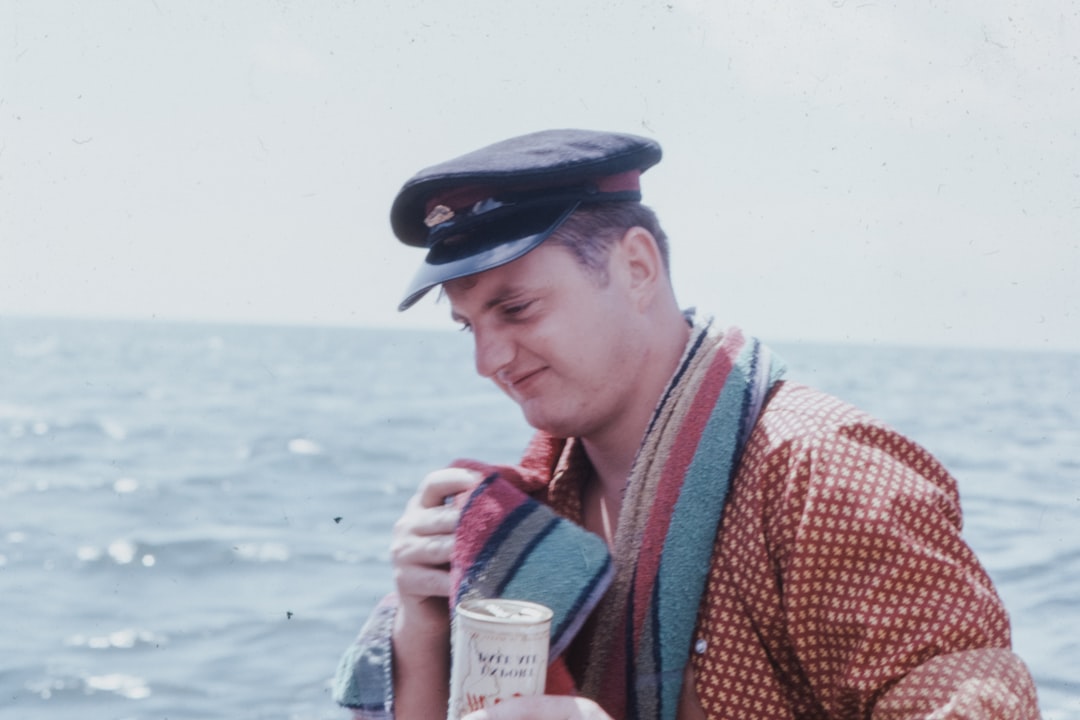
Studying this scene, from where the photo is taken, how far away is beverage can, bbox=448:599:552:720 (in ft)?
4.88

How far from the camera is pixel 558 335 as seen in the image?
1.94 meters

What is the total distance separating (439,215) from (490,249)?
0.52 ft

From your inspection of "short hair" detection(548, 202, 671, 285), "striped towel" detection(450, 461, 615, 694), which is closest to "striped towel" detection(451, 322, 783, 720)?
"striped towel" detection(450, 461, 615, 694)

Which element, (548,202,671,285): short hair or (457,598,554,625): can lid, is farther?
(548,202,671,285): short hair

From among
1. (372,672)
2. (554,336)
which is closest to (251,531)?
(372,672)

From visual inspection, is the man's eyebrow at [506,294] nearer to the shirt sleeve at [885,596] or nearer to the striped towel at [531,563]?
the striped towel at [531,563]

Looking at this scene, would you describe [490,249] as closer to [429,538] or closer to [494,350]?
[494,350]

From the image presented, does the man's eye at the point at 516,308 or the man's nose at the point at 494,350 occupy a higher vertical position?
the man's eye at the point at 516,308

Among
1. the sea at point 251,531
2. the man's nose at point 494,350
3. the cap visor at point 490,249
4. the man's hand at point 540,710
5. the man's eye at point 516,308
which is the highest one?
the cap visor at point 490,249

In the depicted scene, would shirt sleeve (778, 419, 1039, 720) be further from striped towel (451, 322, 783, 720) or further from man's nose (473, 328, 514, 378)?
man's nose (473, 328, 514, 378)

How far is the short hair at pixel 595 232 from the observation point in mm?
1954

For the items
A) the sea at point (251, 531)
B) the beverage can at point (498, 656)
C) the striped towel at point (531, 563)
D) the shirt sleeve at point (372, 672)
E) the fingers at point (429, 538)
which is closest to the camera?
the beverage can at point (498, 656)

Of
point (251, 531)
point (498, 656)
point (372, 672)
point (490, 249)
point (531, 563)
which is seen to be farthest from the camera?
point (251, 531)

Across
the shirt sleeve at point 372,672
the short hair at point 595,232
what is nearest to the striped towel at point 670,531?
the short hair at point 595,232
